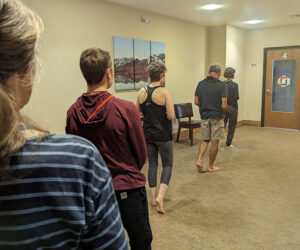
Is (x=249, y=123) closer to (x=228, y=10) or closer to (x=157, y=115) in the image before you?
(x=228, y=10)

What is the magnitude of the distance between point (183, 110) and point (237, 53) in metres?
2.48

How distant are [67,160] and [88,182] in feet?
0.21

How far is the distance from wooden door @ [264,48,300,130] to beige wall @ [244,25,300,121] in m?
0.18

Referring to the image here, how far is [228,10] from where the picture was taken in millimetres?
5387

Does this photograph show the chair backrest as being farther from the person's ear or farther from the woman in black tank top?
the person's ear

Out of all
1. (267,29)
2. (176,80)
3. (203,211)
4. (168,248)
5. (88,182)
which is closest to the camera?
(88,182)

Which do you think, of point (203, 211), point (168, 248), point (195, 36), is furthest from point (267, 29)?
point (168, 248)

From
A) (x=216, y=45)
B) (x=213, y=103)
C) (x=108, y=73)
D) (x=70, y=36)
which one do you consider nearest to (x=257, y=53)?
(x=216, y=45)

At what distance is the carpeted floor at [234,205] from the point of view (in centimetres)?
248

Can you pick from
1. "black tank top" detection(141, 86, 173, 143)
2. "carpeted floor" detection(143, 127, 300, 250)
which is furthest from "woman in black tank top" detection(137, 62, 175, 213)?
"carpeted floor" detection(143, 127, 300, 250)

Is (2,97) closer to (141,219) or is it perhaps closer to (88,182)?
(88,182)

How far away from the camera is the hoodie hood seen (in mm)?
1526

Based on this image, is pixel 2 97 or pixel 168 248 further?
pixel 168 248

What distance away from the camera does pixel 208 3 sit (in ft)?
16.0
